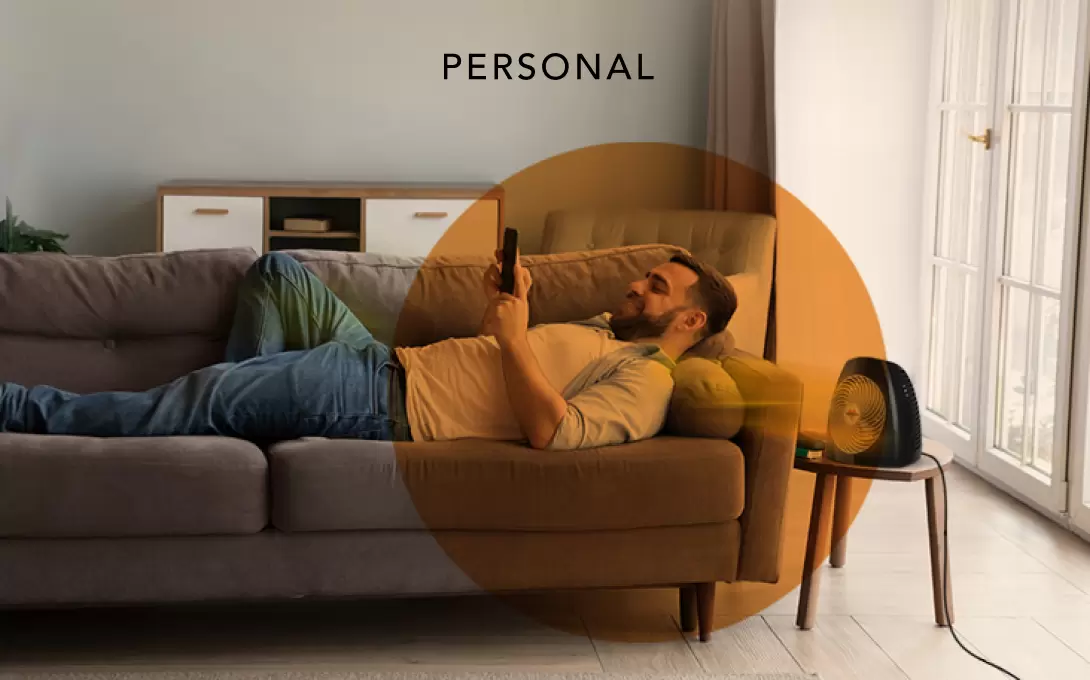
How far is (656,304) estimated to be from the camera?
243cm

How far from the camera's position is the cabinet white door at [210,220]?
14.4ft

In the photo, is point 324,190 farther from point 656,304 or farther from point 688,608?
point 688,608

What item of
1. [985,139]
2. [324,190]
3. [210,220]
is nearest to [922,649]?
[985,139]

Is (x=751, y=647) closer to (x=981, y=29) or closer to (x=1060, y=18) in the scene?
(x=1060, y=18)

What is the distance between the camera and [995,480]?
3.71 m

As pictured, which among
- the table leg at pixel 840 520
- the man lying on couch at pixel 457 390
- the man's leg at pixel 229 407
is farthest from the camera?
the table leg at pixel 840 520

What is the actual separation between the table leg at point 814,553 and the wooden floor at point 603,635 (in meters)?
0.04

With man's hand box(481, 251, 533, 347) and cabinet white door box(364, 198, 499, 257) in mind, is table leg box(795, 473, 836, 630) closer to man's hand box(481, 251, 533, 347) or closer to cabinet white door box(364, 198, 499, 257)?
man's hand box(481, 251, 533, 347)

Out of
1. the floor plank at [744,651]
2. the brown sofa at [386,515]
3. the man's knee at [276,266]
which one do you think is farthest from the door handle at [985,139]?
the man's knee at [276,266]

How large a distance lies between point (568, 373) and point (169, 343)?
1.00 meters

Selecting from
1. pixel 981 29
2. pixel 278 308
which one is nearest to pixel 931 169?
pixel 981 29

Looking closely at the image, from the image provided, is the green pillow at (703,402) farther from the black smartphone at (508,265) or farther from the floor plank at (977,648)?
the floor plank at (977,648)

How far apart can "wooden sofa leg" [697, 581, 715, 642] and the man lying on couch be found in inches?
13.4
